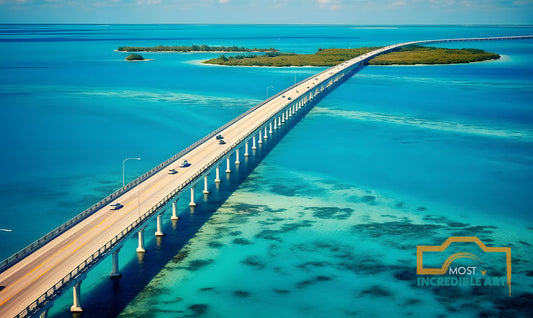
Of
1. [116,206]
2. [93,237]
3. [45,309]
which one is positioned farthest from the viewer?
[116,206]

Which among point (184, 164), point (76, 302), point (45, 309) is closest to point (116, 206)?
point (76, 302)

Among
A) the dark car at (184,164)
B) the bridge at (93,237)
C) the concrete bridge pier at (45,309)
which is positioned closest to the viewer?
the concrete bridge pier at (45,309)

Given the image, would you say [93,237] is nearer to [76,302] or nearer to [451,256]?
[76,302]

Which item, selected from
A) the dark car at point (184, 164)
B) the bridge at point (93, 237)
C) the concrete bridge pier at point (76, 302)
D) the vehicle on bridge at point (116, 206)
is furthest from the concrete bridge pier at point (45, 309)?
the dark car at point (184, 164)

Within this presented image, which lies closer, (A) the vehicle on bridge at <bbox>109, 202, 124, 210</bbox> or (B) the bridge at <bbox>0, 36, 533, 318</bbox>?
(B) the bridge at <bbox>0, 36, 533, 318</bbox>

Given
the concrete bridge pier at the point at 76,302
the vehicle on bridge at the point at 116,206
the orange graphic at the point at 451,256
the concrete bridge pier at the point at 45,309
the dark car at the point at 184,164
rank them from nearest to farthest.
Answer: the concrete bridge pier at the point at 45,309 → the concrete bridge pier at the point at 76,302 → the orange graphic at the point at 451,256 → the vehicle on bridge at the point at 116,206 → the dark car at the point at 184,164

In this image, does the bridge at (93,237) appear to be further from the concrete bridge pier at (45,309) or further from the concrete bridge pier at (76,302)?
the concrete bridge pier at (45,309)

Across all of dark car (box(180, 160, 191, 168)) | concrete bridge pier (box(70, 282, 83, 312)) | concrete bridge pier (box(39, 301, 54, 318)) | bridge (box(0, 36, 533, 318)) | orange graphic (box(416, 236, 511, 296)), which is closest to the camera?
concrete bridge pier (box(39, 301, 54, 318))

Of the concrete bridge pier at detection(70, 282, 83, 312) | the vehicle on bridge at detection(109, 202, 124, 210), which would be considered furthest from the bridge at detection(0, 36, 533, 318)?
the vehicle on bridge at detection(109, 202, 124, 210)

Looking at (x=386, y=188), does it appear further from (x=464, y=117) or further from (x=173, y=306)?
(x=464, y=117)

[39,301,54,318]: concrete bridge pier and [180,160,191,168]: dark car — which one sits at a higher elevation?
[180,160,191,168]: dark car

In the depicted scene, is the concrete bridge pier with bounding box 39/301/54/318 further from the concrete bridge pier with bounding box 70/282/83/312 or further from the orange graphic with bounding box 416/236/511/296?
the orange graphic with bounding box 416/236/511/296

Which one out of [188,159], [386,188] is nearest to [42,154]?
[188,159]
